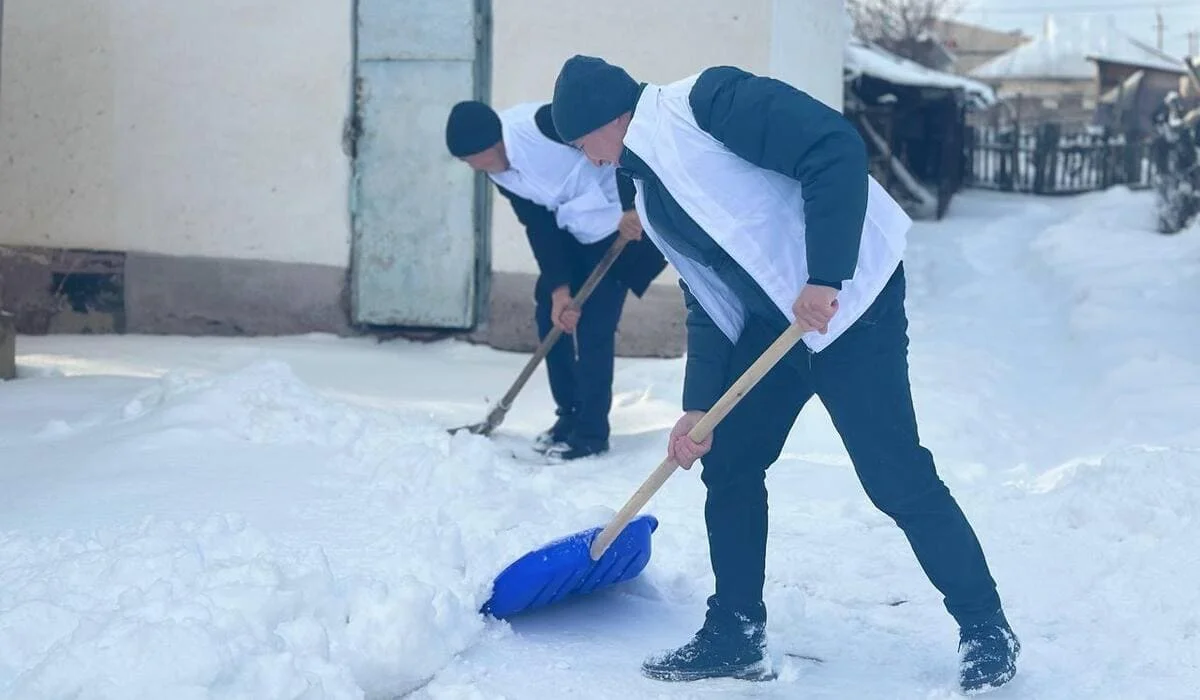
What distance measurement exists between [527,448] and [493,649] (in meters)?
2.59

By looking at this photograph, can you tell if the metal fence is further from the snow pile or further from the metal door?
the snow pile

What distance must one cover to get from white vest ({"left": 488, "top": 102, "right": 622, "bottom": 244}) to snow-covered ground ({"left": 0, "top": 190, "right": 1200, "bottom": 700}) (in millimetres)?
981

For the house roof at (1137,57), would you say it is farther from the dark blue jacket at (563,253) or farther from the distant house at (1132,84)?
the dark blue jacket at (563,253)

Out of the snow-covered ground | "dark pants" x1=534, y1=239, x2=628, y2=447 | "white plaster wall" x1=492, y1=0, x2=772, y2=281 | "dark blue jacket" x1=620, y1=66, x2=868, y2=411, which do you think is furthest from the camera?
"white plaster wall" x1=492, y1=0, x2=772, y2=281

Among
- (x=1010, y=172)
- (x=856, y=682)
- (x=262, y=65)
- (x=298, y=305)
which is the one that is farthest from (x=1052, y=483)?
(x=1010, y=172)

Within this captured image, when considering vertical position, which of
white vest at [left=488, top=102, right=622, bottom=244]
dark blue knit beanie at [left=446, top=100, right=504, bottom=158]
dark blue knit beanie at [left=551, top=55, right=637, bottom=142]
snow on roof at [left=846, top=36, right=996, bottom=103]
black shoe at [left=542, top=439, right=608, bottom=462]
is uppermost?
snow on roof at [left=846, top=36, right=996, bottom=103]

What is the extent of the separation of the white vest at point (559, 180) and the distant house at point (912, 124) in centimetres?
1198

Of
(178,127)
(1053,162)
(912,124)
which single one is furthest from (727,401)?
(1053,162)

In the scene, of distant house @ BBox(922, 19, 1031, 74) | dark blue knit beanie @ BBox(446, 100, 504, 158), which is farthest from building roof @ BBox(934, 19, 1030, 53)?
dark blue knit beanie @ BBox(446, 100, 504, 158)

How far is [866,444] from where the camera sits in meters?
3.06

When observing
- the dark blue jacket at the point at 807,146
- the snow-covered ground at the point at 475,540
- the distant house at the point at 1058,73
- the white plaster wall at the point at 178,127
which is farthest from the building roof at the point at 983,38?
the dark blue jacket at the point at 807,146

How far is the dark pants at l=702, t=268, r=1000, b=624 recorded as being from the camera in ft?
10.0

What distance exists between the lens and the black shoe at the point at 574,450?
569 cm

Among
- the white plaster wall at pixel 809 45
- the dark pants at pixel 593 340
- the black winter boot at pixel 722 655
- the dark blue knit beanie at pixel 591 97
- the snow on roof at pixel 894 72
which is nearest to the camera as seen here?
the dark blue knit beanie at pixel 591 97
